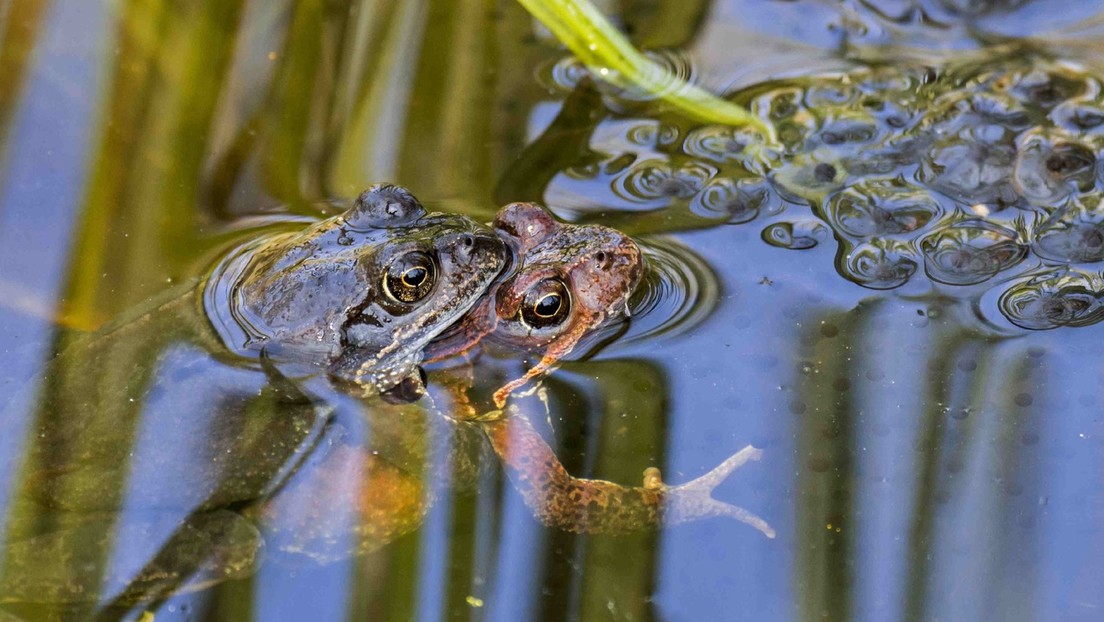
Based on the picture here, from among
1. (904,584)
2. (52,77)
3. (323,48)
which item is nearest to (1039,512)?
(904,584)

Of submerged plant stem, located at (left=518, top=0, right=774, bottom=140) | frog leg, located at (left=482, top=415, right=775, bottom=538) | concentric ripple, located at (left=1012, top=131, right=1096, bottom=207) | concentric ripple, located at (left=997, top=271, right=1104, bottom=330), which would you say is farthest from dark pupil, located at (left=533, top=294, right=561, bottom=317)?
concentric ripple, located at (left=1012, top=131, right=1096, bottom=207)

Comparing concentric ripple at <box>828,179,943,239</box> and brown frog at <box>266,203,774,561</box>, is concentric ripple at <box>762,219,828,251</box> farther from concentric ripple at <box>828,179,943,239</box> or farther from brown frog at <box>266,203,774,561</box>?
brown frog at <box>266,203,774,561</box>

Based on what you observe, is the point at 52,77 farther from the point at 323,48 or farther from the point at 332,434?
the point at 332,434

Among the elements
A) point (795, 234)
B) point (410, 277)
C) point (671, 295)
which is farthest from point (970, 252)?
point (410, 277)

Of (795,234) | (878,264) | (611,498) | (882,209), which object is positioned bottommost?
(611,498)

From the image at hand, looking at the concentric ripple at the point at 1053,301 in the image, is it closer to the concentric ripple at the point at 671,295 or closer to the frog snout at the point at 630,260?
the concentric ripple at the point at 671,295

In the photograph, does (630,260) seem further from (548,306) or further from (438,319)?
(438,319)
